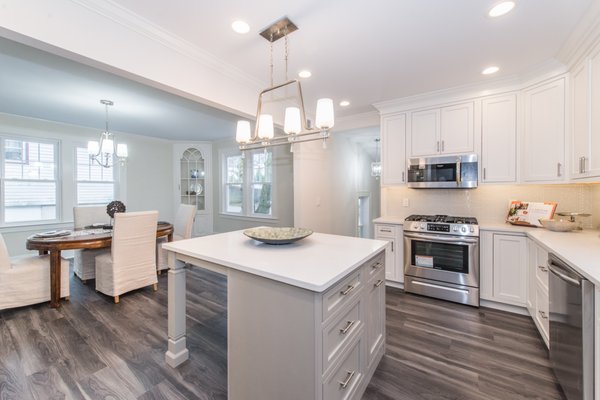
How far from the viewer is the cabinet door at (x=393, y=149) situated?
348 cm

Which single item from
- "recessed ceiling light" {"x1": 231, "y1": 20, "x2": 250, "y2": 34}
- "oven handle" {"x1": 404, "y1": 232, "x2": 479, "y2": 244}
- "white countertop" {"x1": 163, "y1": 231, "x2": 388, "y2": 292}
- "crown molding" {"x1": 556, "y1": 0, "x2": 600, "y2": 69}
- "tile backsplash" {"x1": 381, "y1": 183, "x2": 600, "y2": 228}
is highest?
"recessed ceiling light" {"x1": 231, "y1": 20, "x2": 250, "y2": 34}

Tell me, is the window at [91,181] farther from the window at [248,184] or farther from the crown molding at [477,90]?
the crown molding at [477,90]

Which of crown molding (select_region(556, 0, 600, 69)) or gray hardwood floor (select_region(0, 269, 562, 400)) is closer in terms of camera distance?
gray hardwood floor (select_region(0, 269, 562, 400))

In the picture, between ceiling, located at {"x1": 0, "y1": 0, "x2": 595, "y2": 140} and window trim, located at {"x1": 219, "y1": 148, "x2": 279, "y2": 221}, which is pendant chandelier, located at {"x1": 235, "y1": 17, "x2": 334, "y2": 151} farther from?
window trim, located at {"x1": 219, "y1": 148, "x2": 279, "y2": 221}

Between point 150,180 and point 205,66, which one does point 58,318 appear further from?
point 150,180

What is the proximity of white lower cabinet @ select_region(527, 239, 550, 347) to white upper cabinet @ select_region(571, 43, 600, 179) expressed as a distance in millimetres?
737

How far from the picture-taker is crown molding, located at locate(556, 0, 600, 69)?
1777mm

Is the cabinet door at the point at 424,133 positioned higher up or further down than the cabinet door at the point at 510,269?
higher up

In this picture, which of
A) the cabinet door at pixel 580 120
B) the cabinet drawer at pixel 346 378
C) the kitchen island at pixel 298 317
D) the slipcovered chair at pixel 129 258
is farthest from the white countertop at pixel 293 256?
the cabinet door at pixel 580 120

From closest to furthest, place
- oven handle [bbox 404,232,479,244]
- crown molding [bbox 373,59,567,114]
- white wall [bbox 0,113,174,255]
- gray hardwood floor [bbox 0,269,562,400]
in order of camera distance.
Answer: gray hardwood floor [bbox 0,269,562,400] → crown molding [bbox 373,59,567,114] → oven handle [bbox 404,232,479,244] → white wall [bbox 0,113,174,255]

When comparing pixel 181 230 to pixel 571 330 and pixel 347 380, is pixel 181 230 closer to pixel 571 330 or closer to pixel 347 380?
pixel 347 380

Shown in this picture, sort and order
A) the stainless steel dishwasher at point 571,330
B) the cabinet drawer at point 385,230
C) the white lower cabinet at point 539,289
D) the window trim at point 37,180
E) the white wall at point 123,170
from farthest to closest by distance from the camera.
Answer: the white wall at point 123,170, the window trim at point 37,180, the cabinet drawer at point 385,230, the white lower cabinet at point 539,289, the stainless steel dishwasher at point 571,330

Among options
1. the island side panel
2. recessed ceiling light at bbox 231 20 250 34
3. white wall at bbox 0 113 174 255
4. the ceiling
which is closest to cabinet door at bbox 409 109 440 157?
the ceiling

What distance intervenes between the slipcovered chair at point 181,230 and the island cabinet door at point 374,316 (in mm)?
3363
